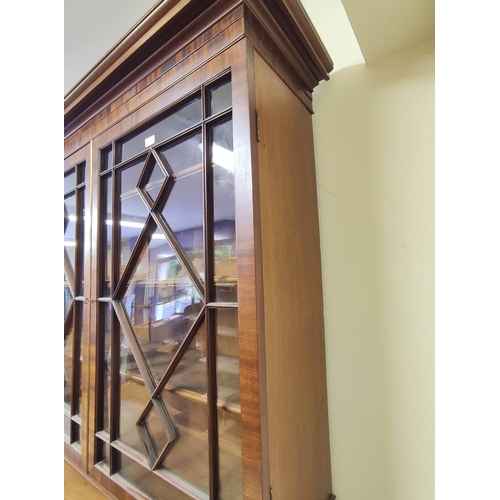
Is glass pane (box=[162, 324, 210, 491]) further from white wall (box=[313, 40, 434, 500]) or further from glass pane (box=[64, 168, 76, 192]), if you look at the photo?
glass pane (box=[64, 168, 76, 192])

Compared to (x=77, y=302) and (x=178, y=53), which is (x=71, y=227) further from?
(x=178, y=53)

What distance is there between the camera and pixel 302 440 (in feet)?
2.34

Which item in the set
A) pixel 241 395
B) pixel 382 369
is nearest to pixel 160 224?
pixel 241 395

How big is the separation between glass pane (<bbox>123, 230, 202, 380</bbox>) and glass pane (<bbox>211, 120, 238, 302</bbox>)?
0.10m

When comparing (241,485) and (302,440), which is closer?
(241,485)

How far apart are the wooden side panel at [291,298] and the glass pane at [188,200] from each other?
0.18 m


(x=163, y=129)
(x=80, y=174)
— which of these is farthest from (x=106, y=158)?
(x=163, y=129)

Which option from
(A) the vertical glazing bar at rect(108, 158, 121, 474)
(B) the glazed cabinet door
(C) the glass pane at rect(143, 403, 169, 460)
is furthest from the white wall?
(B) the glazed cabinet door

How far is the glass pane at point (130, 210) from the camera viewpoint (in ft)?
2.86

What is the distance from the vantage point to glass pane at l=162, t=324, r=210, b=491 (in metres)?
0.67

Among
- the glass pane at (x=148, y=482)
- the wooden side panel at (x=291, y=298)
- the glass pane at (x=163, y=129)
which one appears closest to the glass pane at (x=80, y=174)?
the glass pane at (x=163, y=129)
